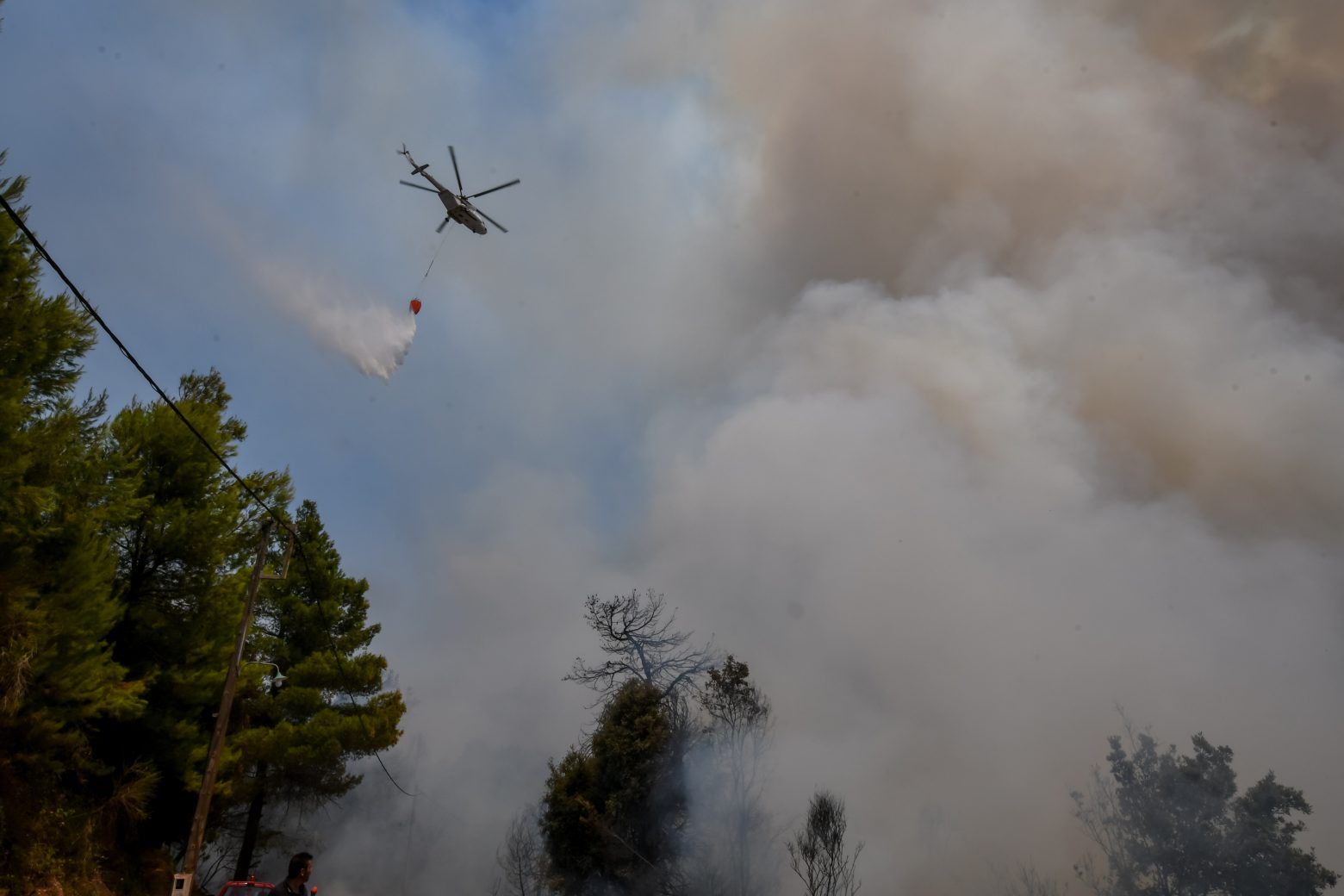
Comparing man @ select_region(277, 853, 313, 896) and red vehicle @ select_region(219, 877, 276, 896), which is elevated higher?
man @ select_region(277, 853, 313, 896)

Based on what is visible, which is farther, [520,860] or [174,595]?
[520,860]

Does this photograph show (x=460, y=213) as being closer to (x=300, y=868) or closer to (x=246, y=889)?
(x=246, y=889)

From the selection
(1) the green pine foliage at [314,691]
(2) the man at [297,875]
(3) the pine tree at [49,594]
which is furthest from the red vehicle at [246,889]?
(1) the green pine foliage at [314,691]

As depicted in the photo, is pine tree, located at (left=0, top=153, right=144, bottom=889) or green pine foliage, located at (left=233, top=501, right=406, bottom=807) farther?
green pine foliage, located at (left=233, top=501, right=406, bottom=807)

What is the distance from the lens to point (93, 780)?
20766 millimetres

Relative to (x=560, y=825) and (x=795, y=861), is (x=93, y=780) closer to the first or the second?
(x=560, y=825)

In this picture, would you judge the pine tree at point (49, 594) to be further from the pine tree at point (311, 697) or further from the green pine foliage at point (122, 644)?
the pine tree at point (311, 697)

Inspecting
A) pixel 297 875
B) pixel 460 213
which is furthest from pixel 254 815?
pixel 297 875

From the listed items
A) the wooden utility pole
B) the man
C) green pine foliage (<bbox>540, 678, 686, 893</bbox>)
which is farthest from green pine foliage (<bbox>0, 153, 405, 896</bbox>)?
the man

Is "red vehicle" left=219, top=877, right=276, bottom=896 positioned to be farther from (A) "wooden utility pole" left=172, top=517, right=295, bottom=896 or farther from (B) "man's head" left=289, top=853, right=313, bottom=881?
(B) "man's head" left=289, top=853, right=313, bottom=881

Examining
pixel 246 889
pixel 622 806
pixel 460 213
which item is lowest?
pixel 246 889

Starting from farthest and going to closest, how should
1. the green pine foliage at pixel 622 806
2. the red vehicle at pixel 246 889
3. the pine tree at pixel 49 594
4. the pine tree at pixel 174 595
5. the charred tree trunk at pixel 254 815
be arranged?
the green pine foliage at pixel 622 806
the charred tree trunk at pixel 254 815
the pine tree at pixel 174 595
the pine tree at pixel 49 594
the red vehicle at pixel 246 889

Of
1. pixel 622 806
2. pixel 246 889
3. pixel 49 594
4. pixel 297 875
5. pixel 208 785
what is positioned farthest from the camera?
pixel 622 806

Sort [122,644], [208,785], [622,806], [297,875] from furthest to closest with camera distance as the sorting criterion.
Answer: [622,806] < [122,644] < [208,785] < [297,875]
